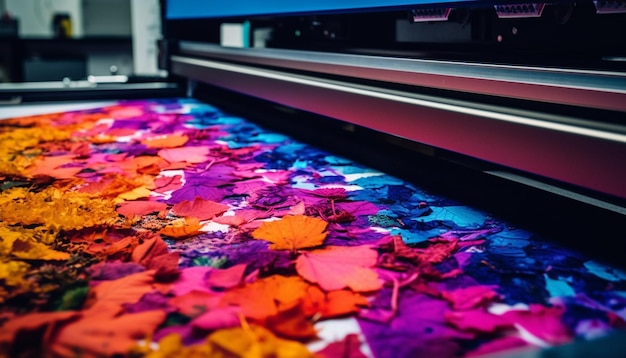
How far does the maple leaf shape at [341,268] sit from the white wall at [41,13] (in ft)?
21.6

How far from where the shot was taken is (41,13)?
260 inches

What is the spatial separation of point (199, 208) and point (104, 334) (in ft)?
1.62

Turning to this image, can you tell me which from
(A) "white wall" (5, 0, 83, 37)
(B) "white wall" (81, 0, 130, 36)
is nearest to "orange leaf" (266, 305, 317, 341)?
(B) "white wall" (81, 0, 130, 36)

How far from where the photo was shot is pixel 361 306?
692 millimetres

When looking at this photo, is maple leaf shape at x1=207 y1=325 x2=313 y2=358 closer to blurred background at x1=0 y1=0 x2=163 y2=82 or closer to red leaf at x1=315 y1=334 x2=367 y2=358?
red leaf at x1=315 y1=334 x2=367 y2=358

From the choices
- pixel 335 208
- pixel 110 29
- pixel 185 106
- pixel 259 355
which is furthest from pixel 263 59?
pixel 110 29

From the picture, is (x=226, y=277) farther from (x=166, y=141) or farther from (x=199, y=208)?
(x=166, y=141)

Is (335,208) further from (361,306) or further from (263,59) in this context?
(263,59)

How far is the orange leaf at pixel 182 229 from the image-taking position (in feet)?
3.08

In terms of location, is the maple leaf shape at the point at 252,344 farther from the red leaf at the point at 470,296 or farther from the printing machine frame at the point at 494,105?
the printing machine frame at the point at 494,105

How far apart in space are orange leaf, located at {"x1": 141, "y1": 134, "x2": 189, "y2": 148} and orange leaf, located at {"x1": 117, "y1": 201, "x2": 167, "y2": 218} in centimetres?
62

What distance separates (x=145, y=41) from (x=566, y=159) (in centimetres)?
469

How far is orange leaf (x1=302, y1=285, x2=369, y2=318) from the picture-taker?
0.67 m

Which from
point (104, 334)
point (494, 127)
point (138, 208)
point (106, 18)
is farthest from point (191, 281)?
point (106, 18)
